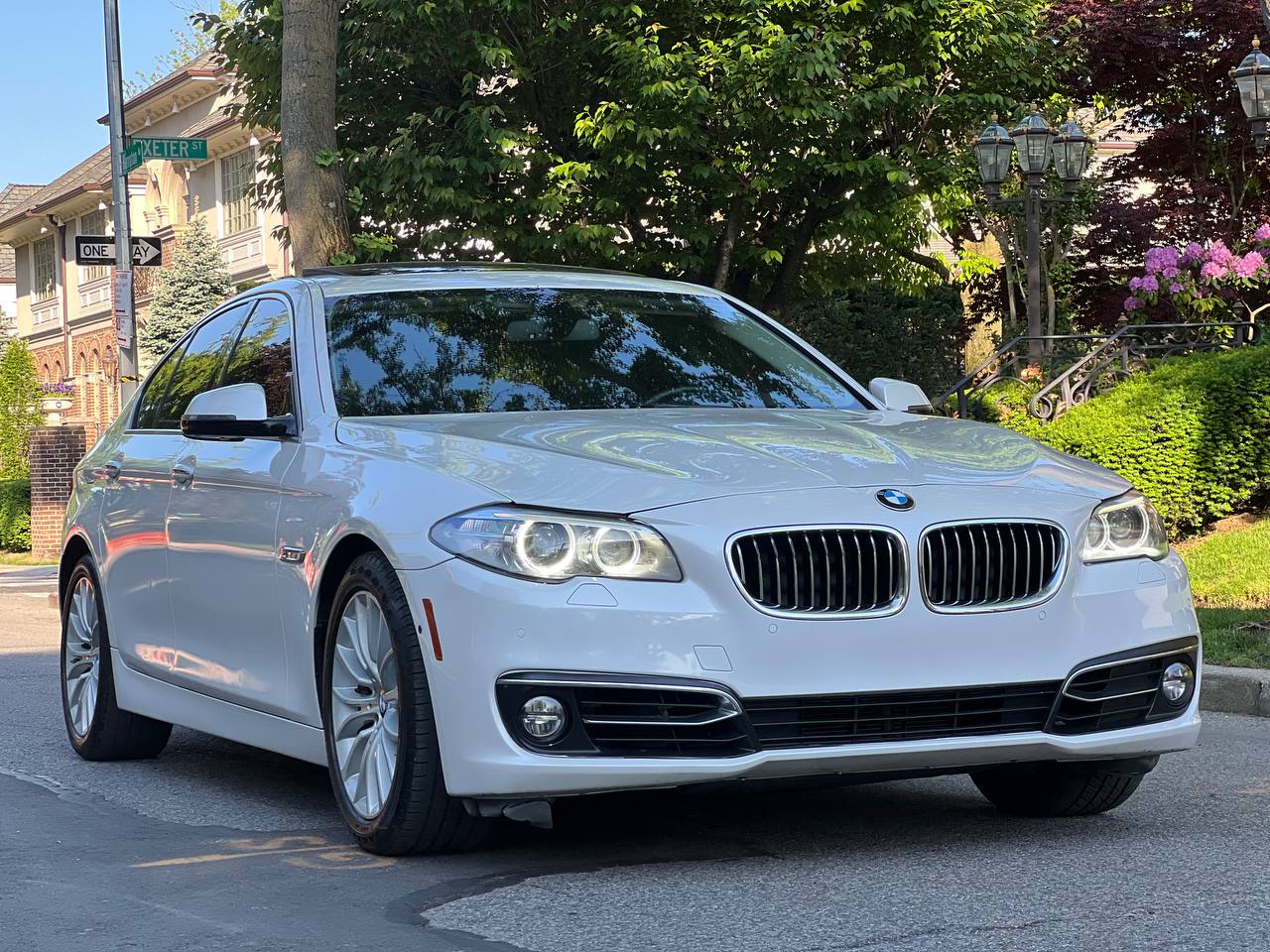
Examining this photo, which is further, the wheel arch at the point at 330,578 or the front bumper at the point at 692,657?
the wheel arch at the point at 330,578

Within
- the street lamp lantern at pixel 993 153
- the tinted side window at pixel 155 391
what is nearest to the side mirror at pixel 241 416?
the tinted side window at pixel 155 391

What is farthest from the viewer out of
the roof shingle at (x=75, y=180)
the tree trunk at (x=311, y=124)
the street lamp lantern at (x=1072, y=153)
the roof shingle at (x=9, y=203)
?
the roof shingle at (x=9, y=203)

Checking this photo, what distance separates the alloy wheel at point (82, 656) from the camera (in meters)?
7.46

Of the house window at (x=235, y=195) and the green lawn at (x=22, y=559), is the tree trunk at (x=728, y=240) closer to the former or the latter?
the green lawn at (x=22, y=559)

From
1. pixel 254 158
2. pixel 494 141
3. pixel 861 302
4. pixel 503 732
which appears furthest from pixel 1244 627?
pixel 254 158

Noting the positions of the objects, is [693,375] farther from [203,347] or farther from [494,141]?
[494,141]

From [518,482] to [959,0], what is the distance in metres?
16.6

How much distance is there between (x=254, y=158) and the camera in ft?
138

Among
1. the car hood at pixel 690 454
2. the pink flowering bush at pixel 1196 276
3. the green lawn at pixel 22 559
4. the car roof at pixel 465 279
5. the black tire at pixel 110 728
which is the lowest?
the green lawn at pixel 22 559

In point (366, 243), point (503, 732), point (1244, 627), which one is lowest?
point (1244, 627)

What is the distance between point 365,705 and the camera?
5.25 metres

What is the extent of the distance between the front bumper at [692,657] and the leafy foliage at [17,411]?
32872mm

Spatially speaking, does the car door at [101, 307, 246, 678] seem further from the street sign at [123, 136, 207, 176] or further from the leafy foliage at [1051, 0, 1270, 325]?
the leafy foliage at [1051, 0, 1270, 325]

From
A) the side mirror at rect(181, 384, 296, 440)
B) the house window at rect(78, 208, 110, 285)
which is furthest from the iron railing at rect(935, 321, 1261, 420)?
the house window at rect(78, 208, 110, 285)
